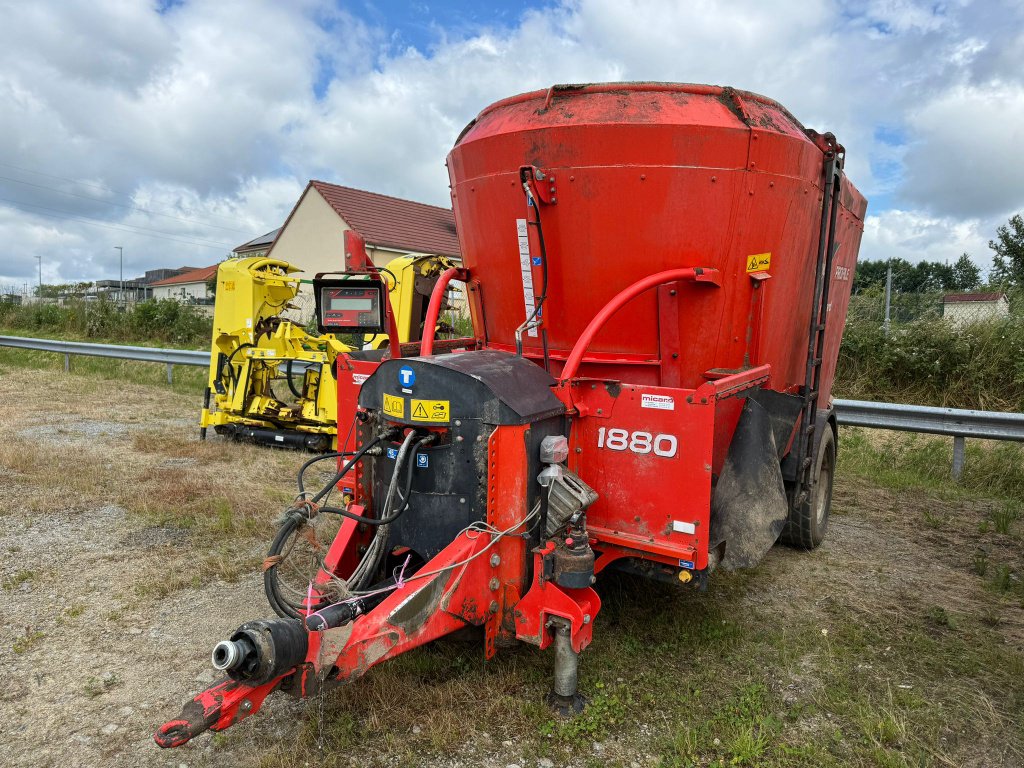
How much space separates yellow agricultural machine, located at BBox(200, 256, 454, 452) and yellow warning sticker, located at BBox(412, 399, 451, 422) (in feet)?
13.3

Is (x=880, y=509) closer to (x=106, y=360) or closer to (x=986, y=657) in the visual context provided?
(x=986, y=657)

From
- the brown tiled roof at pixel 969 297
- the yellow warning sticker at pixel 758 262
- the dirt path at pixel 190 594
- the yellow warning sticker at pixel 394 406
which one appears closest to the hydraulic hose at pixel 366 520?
the yellow warning sticker at pixel 394 406

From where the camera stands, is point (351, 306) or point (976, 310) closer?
point (351, 306)

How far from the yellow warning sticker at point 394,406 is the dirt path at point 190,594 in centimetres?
112

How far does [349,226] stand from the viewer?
70.8 feet

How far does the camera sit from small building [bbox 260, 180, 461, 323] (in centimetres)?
2184

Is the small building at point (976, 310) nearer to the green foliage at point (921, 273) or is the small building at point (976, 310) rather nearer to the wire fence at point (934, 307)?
the wire fence at point (934, 307)

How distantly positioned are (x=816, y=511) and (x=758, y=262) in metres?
2.11

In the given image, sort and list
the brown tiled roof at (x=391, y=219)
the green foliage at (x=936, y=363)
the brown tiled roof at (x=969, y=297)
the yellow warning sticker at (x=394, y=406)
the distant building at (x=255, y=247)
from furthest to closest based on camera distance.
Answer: the distant building at (x=255, y=247) < the brown tiled roof at (x=391, y=219) < the brown tiled roof at (x=969, y=297) < the green foliage at (x=936, y=363) < the yellow warning sticker at (x=394, y=406)

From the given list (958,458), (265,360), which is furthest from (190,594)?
(958,458)

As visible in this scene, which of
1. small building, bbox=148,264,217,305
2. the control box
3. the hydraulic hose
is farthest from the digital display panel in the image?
small building, bbox=148,264,217,305

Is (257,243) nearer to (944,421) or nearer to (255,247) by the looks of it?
(255,247)

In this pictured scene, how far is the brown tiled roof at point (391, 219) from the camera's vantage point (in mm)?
21672

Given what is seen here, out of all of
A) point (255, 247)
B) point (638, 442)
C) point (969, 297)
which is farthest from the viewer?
point (255, 247)
